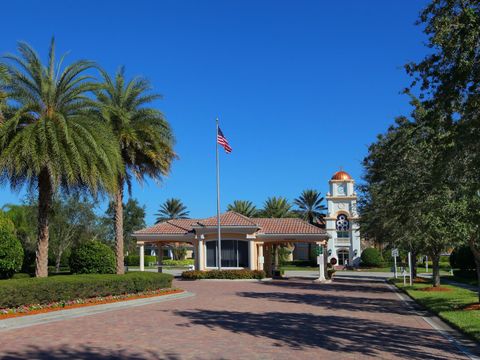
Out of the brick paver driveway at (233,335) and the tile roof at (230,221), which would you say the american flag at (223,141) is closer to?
the tile roof at (230,221)

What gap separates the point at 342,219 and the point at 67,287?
57310 mm

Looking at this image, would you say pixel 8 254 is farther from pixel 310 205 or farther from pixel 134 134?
pixel 310 205

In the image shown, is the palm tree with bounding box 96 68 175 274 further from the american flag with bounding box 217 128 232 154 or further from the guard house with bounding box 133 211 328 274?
the guard house with bounding box 133 211 328 274

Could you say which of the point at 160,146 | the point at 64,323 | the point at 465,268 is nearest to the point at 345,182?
the point at 465,268

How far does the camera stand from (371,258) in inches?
2739

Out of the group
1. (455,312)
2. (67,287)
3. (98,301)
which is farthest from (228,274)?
(455,312)

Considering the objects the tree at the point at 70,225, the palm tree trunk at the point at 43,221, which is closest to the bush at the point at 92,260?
the palm tree trunk at the point at 43,221

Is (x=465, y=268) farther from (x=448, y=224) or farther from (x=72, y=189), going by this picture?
(x=72, y=189)

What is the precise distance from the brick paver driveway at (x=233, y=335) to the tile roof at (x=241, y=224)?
23488 mm

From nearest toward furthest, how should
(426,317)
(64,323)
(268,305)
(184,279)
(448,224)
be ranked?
(64,323)
(426,317)
(448,224)
(268,305)
(184,279)

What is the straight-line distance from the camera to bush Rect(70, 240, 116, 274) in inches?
906

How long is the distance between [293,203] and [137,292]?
187 feet

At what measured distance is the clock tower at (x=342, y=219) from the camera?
7062 cm

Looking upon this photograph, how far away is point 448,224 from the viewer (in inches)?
712
